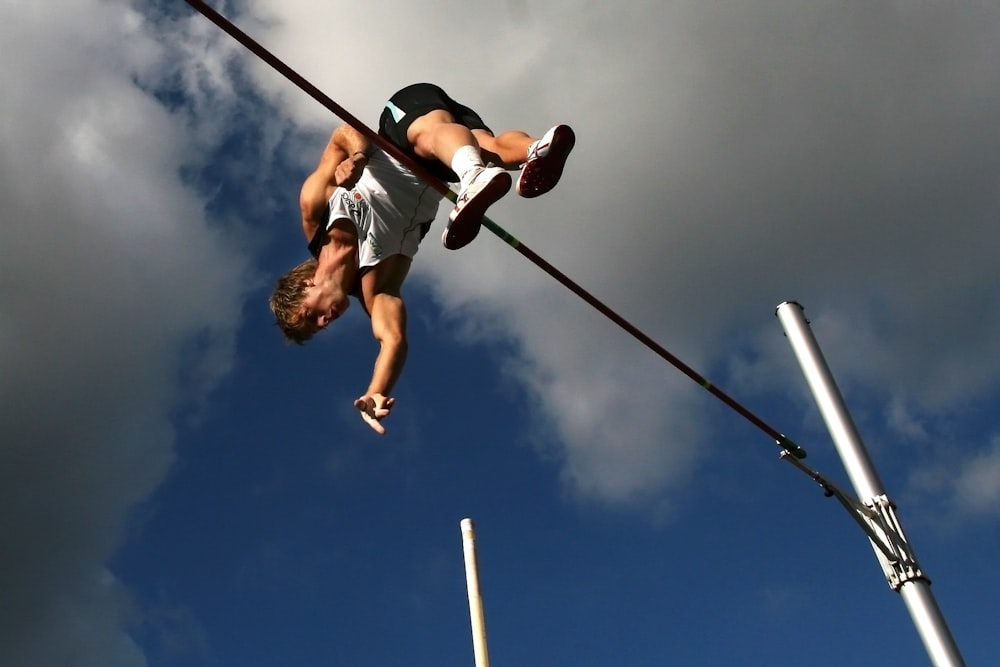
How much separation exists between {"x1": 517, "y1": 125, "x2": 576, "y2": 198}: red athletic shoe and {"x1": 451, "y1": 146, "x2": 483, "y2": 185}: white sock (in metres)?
0.26

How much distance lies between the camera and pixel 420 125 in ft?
17.7

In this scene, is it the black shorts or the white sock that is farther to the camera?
the black shorts

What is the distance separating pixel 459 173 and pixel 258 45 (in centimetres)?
103

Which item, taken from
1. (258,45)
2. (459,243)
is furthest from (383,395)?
(258,45)

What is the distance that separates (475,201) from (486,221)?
49cm

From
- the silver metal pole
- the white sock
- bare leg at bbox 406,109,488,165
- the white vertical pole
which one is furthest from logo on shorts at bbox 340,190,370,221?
the white vertical pole

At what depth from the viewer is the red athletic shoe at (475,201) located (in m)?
4.66

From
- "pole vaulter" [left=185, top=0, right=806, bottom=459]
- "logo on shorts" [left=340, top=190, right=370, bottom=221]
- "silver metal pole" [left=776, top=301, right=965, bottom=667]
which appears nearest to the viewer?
"pole vaulter" [left=185, top=0, right=806, bottom=459]

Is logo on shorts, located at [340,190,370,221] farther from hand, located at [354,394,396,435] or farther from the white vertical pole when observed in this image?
the white vertical pole

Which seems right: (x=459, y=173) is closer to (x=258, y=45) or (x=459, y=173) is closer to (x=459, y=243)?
(x=459, y=243)

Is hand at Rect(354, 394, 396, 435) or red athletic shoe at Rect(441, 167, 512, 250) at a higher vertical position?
red athletic shoe at Rect(441, 167, 512, 250)

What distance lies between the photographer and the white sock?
4.84 m

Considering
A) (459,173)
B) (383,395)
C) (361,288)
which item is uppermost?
(361,288)

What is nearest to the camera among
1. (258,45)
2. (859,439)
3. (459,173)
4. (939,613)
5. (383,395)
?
(258,45)
